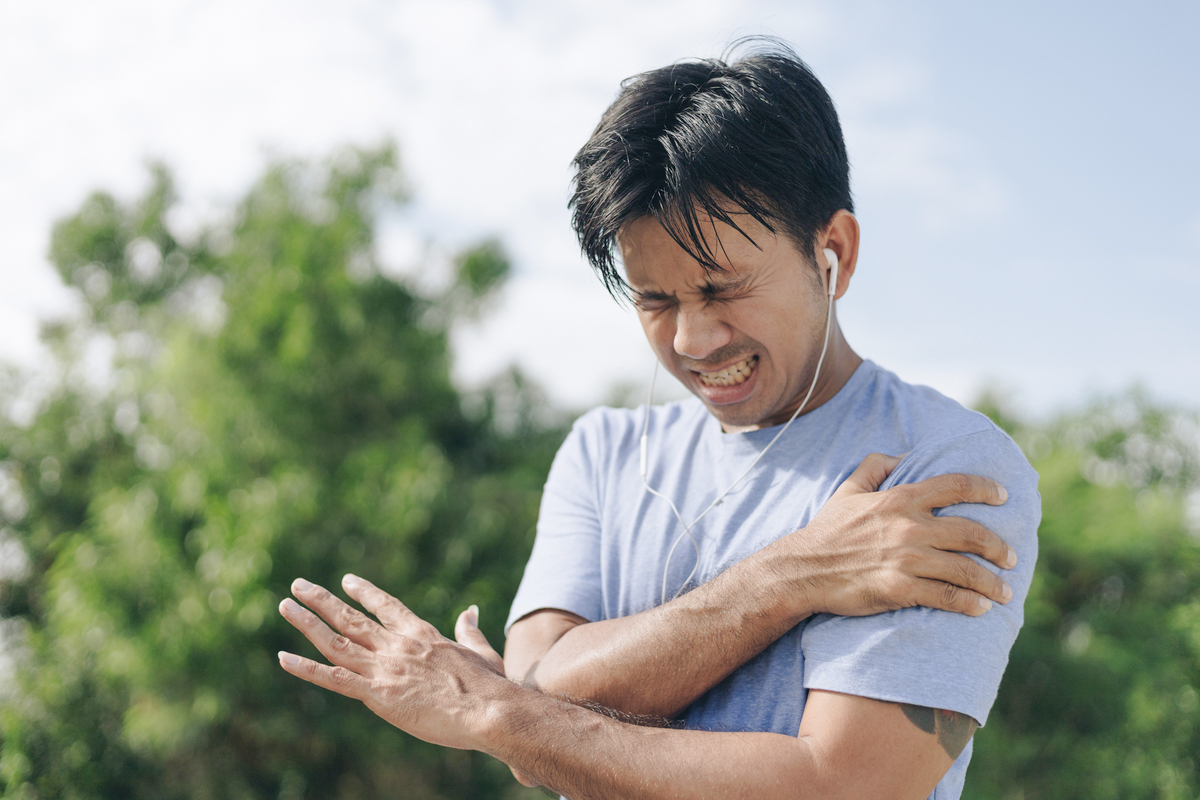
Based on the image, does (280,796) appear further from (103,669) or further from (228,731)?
(103,669)

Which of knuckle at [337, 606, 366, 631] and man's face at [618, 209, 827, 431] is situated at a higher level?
man's face at [618, 209, 827, 431]

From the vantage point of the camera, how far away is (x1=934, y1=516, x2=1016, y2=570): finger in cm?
124

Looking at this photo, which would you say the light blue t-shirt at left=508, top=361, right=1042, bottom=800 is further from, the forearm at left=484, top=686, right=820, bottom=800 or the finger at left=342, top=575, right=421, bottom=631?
the finger at left=342, top=575, right=421, bottom=631

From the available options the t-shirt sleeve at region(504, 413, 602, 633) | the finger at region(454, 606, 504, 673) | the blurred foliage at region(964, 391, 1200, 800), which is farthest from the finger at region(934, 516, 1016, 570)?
the blurred foliage at region(964, 391, 1200, 800)

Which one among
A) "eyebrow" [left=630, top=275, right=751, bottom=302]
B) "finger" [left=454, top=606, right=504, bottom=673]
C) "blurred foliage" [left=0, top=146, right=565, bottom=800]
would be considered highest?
"eyebrow" [left=630, top=275, right=751, bottom=302]

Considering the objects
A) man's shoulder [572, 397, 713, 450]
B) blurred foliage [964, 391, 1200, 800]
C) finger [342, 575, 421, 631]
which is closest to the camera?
finger [342, 575, 421, 631]

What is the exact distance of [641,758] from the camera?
Result: 124cm

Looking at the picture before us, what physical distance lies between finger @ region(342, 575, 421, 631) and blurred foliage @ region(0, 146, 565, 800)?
7141 millimetres

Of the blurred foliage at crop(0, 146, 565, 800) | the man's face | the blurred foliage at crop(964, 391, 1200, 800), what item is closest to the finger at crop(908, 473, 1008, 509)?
the man's face

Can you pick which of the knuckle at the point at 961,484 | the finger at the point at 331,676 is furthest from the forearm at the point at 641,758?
the knuckle at the point at 961,484

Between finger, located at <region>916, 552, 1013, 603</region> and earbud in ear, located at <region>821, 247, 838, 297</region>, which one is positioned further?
earbud in ear, located at <region>821, 247, 838, 297</region>

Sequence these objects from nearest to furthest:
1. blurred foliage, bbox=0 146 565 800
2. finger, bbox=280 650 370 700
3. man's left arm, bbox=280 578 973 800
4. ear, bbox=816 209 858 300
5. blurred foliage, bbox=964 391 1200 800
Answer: man's left arm, bbox=280 578 973 800, finger, bbox=280 650 370 700, ear, bbox=816 209 858 300, blurred foliage, bbox=0 146 565 800, blurred foliage, bbox=964 391 1200 800

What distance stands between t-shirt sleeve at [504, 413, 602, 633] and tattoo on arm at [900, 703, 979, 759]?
0.63 metres

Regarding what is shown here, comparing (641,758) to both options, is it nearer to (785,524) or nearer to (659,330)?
(785,524)
